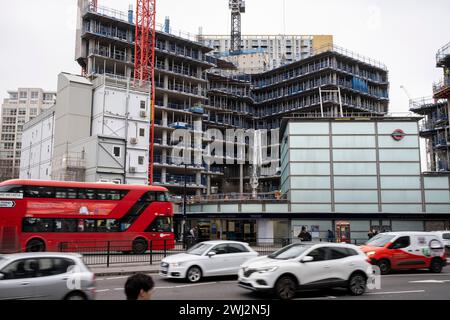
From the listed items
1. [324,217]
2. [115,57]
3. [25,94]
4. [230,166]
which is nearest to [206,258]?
[324,217]

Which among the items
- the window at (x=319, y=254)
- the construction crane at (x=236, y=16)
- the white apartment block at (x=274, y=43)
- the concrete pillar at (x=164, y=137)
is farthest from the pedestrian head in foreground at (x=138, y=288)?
the white apartment block at (x=274, y=43)

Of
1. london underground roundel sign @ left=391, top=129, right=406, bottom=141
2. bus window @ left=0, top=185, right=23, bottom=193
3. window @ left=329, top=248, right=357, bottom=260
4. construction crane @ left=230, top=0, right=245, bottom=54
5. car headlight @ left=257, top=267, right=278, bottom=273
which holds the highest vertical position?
construction crane @ left=230, top=0, right=245, bottom=54

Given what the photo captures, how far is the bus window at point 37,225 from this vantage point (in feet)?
81.8

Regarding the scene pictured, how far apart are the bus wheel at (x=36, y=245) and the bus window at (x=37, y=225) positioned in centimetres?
63

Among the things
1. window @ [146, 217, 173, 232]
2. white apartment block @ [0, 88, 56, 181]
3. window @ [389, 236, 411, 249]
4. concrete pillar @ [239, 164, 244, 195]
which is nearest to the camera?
window @ [389, 236, 411, 249]

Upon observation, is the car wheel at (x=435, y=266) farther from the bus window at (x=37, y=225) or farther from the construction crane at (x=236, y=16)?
the construction crane at (x=236, y=16)

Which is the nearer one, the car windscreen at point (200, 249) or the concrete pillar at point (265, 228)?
the car windscreen at point (200, 249)

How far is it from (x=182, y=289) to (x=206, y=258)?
216cm

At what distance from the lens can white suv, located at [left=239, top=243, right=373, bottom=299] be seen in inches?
462

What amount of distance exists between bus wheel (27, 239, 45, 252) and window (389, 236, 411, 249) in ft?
62.2

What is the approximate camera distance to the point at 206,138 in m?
83.6

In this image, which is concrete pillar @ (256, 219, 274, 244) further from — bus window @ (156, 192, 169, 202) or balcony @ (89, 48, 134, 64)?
balcony @ (89, 48, 134, 64)

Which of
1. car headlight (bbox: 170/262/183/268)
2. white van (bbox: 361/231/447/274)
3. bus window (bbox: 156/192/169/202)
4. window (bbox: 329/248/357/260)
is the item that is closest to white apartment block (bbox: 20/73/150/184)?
bus window (bbox: 156/192/169/202)
